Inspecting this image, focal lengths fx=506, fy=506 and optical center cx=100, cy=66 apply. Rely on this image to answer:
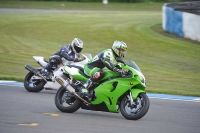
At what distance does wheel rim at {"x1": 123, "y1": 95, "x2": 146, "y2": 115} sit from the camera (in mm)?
9594

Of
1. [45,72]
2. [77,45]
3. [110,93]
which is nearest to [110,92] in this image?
[110,93]

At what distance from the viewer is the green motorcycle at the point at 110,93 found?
9602mm

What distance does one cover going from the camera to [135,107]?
9680 millimetres

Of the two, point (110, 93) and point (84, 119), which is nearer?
point (84, 119)

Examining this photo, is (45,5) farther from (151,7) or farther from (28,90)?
(28,90)

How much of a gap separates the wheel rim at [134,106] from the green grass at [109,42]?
4.30 meters

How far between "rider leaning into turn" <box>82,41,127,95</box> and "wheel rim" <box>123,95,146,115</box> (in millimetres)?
558

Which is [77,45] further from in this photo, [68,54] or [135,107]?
[135,107]

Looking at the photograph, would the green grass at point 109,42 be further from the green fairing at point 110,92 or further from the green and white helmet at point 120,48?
the green and white helmet at point 120,48

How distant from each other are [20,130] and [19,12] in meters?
30.1

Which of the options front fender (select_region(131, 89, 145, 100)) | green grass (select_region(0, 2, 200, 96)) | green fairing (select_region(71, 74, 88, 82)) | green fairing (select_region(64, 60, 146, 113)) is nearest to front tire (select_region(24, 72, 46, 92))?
green grass (select_region(0, 2, 200, 96))

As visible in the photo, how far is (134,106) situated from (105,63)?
→ 1010 mm

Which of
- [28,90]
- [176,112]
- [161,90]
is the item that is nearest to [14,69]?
[28,90]

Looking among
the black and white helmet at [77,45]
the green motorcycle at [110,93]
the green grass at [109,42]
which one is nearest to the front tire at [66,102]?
the green motorcycle at [110,93]
